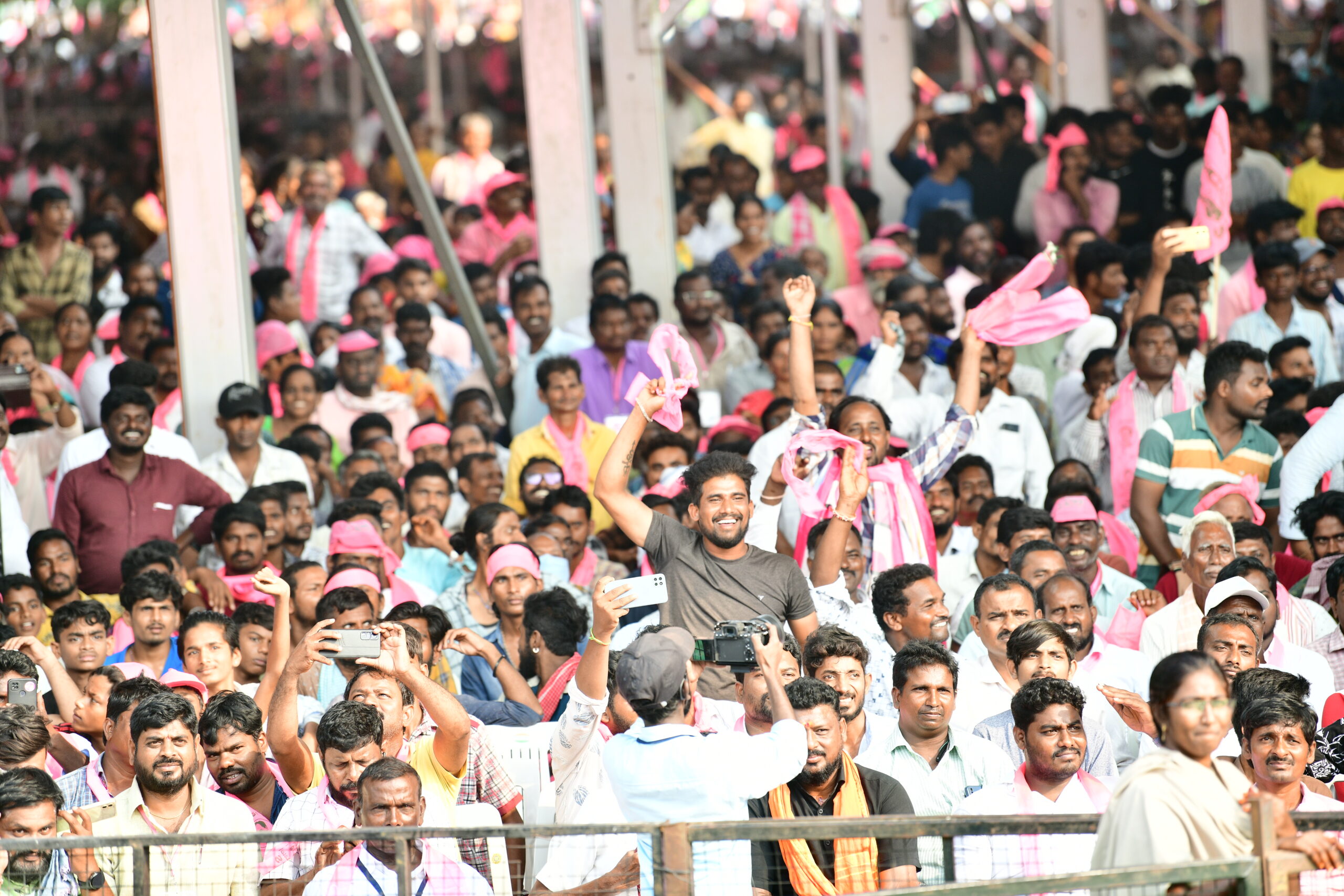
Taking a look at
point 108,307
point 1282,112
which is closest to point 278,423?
point 108,307

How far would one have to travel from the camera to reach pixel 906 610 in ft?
23.6

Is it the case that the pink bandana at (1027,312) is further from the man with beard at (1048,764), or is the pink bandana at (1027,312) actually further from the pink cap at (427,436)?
the pink cap at (427,436)

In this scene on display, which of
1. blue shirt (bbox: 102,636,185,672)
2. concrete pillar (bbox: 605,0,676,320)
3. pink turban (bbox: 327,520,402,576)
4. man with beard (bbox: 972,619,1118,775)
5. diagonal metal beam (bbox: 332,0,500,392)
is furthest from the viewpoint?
concrete pillar (bbox: 605,0,676,320)

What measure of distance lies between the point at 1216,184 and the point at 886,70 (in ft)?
19.3

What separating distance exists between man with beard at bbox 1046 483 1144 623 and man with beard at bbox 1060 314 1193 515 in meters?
0.95

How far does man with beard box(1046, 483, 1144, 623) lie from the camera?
797cm

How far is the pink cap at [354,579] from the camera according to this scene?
7.69 metres

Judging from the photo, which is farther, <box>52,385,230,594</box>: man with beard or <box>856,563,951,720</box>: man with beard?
<box>52,385,230,594</box>: man with beard

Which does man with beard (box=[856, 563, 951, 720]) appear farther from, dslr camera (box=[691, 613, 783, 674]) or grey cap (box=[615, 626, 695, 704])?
grey cap (box=[615, 626, 695, 704])

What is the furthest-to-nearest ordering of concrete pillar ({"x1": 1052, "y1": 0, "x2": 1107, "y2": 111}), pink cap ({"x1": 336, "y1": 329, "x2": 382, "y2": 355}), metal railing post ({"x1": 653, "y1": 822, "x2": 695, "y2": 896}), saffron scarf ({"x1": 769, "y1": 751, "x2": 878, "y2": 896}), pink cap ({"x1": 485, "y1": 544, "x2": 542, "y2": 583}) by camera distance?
1. concrete pillar ({"x1": 1052, "y1": 0, "x2": 1107, "y2": 111})
2. pink cap ({"x1": 336, "y1": 329, "x2": 382, "y2": 355})
3. pink cap ({"x1": 485, "y1": 544, "x2": 542, "y2": 583})
4. saffron scarf ({"x1": 769, "y1": 751, "x2": 878, "y2": 896})
5. metal railing post ({"x1": 653, "y1": 822, "x2": 695, "y2": 896})

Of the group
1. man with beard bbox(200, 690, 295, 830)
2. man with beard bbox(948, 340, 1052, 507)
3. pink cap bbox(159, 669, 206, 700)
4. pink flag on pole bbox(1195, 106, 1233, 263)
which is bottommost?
man with beard bbox(200, 690, 295, 830)

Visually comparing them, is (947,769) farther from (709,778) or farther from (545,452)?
(545,452)

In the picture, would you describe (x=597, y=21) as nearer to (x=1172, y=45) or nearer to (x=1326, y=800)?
(x=1172, y=45)

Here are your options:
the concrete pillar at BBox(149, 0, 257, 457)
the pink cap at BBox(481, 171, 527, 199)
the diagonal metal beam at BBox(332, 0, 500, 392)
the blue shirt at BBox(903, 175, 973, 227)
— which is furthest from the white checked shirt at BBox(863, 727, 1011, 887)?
the pink cap at BBox(481, 171, 527, 199)
